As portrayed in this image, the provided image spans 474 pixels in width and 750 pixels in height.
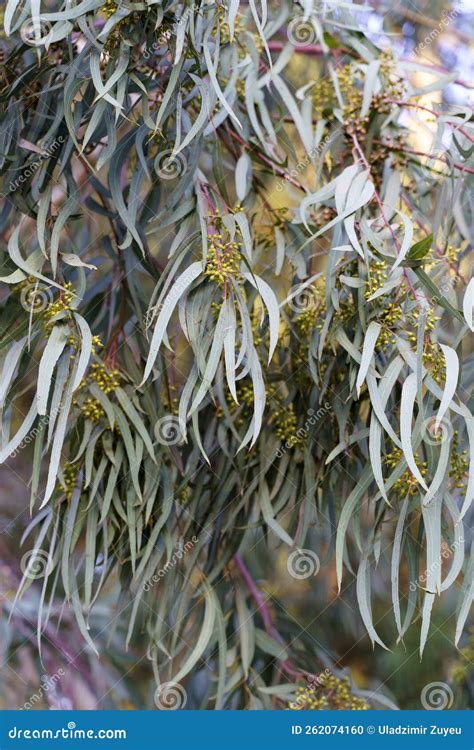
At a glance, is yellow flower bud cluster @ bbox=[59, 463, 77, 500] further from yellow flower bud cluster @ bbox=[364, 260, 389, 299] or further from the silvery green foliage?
yellow flower bud cluster @ bbox=[364, 260, 389, 299]

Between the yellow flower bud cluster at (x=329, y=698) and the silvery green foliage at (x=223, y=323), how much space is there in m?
0.07

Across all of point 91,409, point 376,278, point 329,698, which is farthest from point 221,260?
point 329,698

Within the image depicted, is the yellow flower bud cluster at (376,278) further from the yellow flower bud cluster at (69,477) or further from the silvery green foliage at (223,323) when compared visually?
the yellow flower bud cluster at (69,477)

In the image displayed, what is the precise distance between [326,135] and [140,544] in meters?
0.72

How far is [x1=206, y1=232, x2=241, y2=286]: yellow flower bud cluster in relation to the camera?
3.10ft

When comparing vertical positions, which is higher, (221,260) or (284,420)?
(221,260)

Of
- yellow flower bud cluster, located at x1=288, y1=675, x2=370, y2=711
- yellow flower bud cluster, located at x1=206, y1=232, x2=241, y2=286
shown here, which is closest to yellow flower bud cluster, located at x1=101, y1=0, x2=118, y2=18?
yellow flower bud cluster, located at x1=206, y1=232, x2=241, y2=286

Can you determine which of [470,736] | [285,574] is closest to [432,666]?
[285,574]

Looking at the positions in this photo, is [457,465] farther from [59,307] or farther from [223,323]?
[59,307]

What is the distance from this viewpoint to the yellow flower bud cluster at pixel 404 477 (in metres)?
0.96

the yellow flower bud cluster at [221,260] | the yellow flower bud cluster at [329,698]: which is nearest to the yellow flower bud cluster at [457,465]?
the yellow flower bud cluster at [221,260]

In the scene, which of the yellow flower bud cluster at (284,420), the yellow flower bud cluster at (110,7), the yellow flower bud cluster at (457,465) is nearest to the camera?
the yellow flower bud cluster at (110,7)

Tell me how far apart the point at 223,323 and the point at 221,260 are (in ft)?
0.26

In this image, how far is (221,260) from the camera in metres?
0.95
